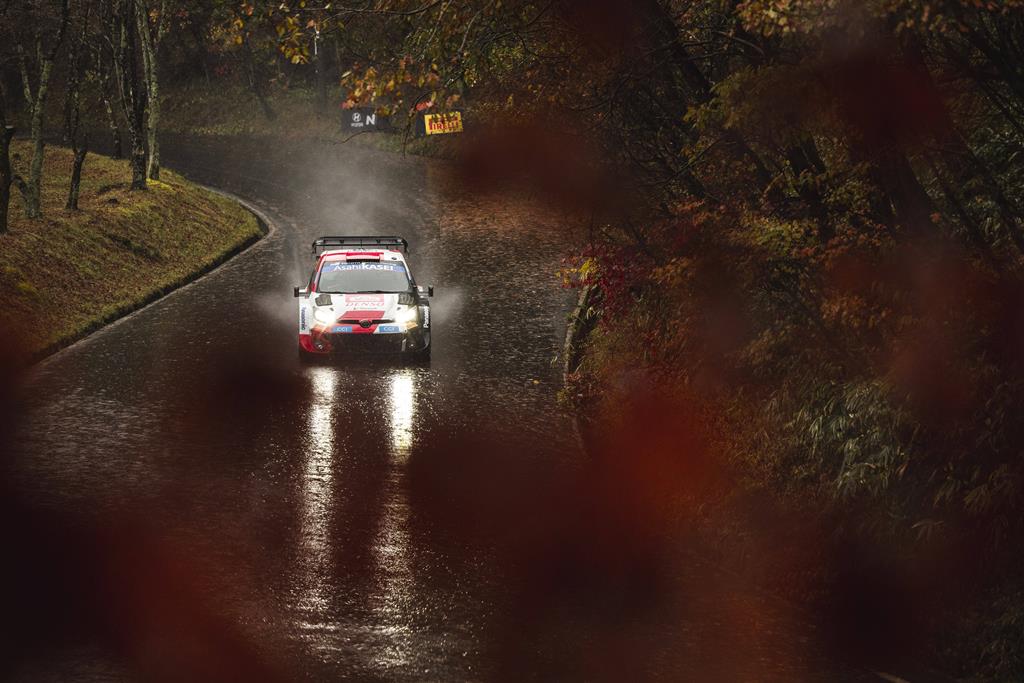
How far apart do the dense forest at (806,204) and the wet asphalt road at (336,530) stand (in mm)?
1637

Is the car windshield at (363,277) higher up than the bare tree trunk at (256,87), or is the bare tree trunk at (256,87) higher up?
the bare tree trunk at (256,87)

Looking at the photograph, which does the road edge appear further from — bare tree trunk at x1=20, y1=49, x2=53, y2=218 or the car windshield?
the car windshield

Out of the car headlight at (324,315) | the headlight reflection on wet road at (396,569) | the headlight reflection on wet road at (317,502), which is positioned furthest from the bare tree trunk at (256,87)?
the headlight reflection on wet road at (396,569)

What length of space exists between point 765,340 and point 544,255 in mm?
18557

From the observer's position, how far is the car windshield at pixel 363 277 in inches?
836

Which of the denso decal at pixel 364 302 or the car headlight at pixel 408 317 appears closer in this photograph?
the car headlight at pixel 408 317

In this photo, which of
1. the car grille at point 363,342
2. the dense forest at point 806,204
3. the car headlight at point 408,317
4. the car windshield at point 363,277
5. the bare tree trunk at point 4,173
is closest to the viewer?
the dense forest at point 806,204

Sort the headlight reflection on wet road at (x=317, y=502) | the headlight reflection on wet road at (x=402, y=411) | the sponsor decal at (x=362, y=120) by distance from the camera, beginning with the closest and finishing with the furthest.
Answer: the headlight reflection on wet road at (x=317, y=502) < the headlight reflection on wet road at (x=402, y=411) < the sponsor decal at (x=362, y=120)

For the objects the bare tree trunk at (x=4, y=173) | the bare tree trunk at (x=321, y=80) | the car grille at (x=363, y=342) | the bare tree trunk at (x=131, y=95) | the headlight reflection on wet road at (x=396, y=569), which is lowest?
the headlight reflection on wet road at (x=396, y=569)

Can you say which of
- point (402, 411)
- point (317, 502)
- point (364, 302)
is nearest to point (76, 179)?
point (364, 302)

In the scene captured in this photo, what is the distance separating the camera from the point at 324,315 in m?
20.2

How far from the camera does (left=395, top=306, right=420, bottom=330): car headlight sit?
66.3 ft

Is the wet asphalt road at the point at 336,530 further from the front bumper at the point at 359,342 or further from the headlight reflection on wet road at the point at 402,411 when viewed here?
the front bumper at the point at 359,342

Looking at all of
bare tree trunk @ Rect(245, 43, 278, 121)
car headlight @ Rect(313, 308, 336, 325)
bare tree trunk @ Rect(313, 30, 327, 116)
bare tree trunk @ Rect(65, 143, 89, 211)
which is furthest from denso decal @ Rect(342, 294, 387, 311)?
bare tree trunk @ Rect(245, 43, 278, 121)
